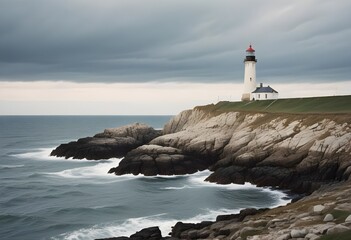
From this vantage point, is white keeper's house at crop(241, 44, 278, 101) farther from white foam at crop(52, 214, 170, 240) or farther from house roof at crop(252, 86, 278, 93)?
white foam at crop(52, 214, 170, 240)

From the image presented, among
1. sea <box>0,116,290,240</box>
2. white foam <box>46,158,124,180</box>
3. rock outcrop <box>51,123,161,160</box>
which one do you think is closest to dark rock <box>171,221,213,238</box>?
sea <box>0,116,290,240</box>

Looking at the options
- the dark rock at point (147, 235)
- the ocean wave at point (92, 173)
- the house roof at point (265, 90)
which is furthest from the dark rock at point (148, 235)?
the house roof at point (265, 90)

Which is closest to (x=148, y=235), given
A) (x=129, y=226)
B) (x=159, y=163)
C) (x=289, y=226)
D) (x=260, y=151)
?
(x=129, y=226)

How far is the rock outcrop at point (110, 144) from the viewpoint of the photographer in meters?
75.9

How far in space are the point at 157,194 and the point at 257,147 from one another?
1525 centimetres

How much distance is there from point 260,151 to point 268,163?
3039mm

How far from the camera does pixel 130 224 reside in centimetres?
3450

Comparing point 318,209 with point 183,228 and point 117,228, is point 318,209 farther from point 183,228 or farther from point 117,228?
point 117,228

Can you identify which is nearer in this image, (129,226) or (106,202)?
(129,226)

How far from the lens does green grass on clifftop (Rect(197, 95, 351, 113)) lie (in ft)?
196

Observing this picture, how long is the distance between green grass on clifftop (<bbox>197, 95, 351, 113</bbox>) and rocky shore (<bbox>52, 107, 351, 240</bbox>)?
427 cm

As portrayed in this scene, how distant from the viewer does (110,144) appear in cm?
7775

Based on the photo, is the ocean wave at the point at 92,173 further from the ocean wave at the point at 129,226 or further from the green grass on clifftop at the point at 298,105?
A: the green grass on clifftop at the point at 298,105

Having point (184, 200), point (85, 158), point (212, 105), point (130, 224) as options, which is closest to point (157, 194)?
point (184, 200)
